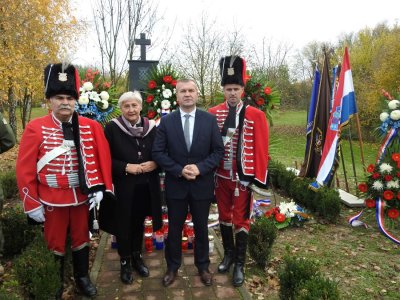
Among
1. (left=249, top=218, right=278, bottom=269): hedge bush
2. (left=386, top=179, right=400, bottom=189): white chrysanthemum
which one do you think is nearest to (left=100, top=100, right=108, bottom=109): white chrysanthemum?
(left=249, top=218, right=278, bottom=269): hedge bush

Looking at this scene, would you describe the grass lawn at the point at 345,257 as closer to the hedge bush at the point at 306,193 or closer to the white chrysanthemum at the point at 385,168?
the hedge bush at the point at 306,193

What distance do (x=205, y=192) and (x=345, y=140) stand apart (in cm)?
2152

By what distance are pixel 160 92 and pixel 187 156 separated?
2.61 m

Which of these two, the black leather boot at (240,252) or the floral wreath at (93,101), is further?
the floral wreath at (93,101)

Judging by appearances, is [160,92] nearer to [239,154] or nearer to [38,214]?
[239,154]

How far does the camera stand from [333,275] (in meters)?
4.32

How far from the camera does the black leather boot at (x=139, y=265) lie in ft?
13.0

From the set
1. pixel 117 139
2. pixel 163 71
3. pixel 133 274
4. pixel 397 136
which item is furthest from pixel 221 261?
pixel 397 136

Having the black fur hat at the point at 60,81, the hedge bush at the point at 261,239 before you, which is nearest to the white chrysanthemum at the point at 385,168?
the hedge bush at the point at 261,239

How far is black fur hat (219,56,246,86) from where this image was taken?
379 centimetres

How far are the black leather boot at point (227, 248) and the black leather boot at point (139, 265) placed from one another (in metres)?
0.86

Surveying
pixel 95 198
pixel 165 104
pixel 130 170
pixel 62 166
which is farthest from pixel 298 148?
pixel 62 166

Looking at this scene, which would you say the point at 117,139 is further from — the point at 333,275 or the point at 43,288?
the point at 333,275

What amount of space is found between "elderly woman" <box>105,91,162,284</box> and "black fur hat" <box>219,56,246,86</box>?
3.17 feet
